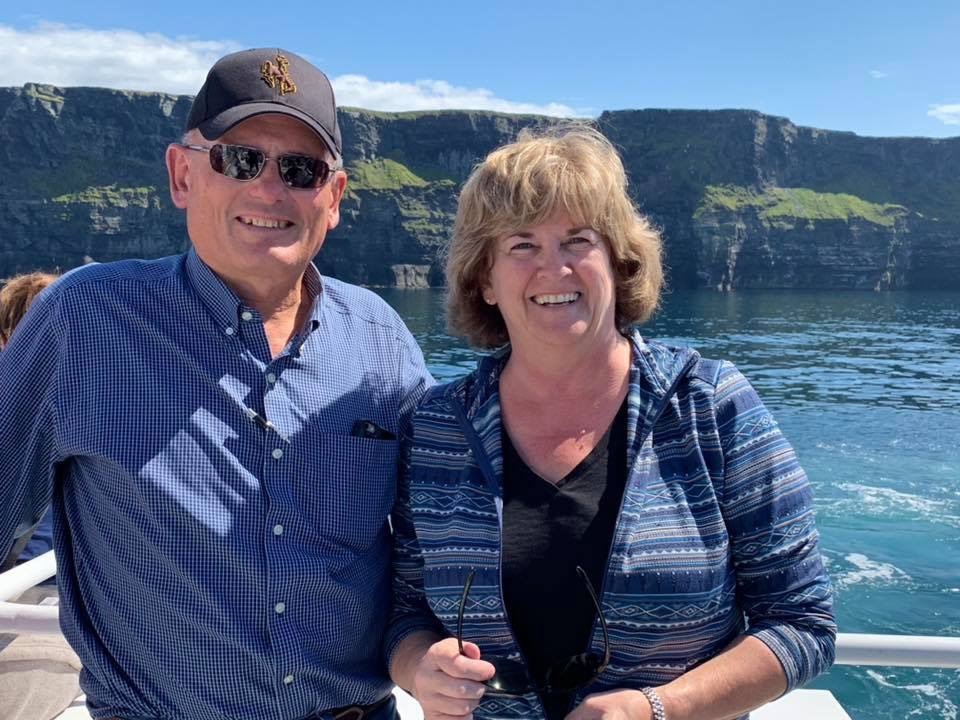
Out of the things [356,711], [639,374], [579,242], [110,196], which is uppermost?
[110,196]

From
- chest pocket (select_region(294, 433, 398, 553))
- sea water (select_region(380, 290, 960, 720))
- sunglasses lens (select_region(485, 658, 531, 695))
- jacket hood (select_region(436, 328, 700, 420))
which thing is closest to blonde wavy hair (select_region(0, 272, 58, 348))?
chest pocket (select_region(294, 433, 398, 553))

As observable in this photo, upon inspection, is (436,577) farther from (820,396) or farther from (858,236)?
(858,236)

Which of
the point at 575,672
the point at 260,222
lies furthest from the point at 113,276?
the point at 575,672

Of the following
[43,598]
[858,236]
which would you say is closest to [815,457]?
[43,598]

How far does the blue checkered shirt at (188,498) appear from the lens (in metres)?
2.16

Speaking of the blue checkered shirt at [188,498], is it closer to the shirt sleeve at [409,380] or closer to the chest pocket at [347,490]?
the chest pocket at [347,490]

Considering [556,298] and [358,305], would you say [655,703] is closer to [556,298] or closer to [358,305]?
[556,298]

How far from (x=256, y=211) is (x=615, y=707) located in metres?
1.56

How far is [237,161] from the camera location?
2.36 metres

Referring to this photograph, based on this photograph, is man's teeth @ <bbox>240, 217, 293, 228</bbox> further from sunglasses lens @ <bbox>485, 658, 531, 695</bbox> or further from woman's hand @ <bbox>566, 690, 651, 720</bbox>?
woman's hand @ <bbox>566, 690, 651, 720</bbox>

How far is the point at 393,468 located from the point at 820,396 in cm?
2852

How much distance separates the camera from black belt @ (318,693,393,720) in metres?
2.32

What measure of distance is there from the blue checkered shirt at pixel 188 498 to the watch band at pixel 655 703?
2.61 ft

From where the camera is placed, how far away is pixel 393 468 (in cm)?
245
